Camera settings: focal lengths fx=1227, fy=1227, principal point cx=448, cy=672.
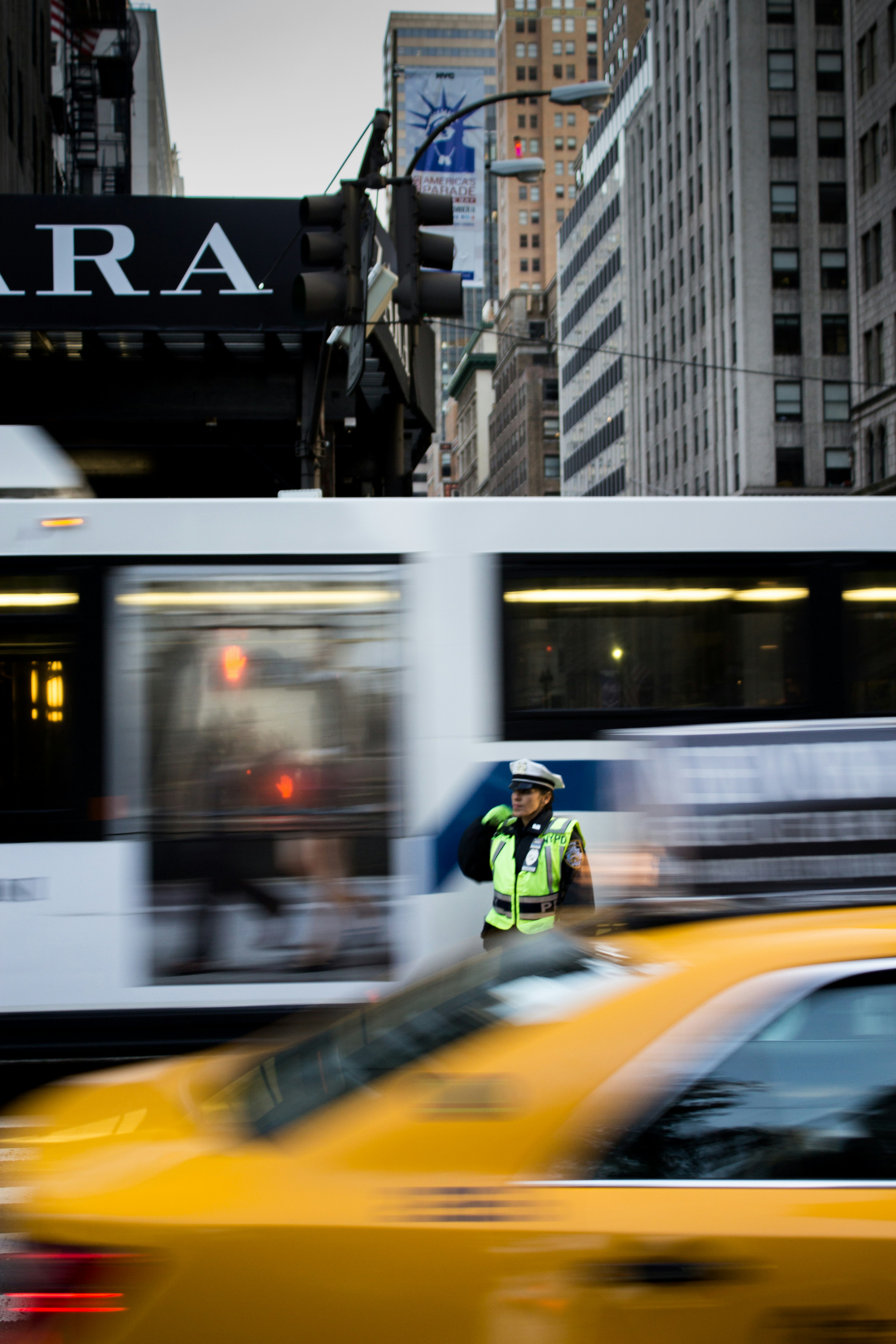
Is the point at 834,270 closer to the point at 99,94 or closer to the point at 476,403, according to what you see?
the point at 99,94

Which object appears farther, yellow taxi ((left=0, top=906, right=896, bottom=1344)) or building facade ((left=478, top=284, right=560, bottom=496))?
building facade ((left=478, top=284, right=560, bottom=496))

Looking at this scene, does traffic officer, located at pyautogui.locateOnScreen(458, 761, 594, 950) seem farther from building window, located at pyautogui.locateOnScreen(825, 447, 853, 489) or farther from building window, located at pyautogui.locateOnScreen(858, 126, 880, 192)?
building window, located at pyautogui.locateOnScreen(825, 447, 853, 489)

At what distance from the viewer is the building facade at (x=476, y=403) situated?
15100cm

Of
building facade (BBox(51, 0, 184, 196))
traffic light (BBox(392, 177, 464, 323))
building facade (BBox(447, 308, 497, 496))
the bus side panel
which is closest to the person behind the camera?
the bus side panel

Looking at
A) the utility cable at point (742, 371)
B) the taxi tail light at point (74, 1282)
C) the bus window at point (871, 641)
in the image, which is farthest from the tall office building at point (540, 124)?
the taxi tail light at point (74, 1282)

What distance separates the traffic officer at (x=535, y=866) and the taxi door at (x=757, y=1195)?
3158 millimetres

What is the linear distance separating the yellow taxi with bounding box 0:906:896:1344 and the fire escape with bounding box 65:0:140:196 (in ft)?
173

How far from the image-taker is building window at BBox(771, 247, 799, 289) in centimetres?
6744

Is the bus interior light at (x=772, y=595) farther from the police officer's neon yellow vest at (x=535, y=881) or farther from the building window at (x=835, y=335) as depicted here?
the building window at (x=835, y=335)

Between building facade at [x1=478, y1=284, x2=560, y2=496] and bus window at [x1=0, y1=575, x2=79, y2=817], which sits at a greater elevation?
building facade at [x1=478, y1=284, x2=560, y2=496]

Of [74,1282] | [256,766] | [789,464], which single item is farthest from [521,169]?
[789,464]

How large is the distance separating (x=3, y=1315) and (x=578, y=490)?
10748cm

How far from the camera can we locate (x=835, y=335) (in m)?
67.4

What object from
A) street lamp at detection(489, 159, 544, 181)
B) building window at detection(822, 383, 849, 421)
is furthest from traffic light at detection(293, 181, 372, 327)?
building window at detection(822, 383, 849, 421)
